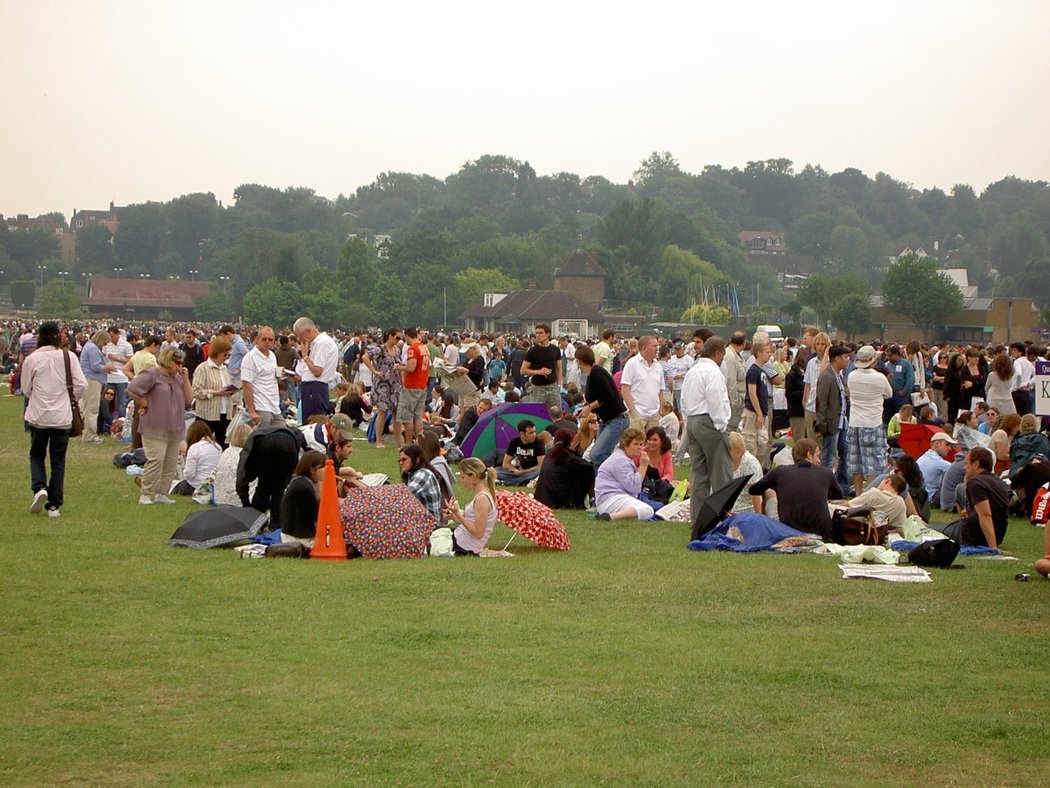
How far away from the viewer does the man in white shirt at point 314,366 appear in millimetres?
17453

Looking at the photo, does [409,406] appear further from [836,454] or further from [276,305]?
[276,305]

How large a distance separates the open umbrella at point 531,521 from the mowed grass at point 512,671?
64 cm

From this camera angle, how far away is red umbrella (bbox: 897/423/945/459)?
57.0 feet

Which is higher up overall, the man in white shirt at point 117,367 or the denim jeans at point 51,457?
the man in white shirt at point 117,367

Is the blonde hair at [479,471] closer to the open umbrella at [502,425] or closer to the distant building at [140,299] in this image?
the open umbrella at [502,425]

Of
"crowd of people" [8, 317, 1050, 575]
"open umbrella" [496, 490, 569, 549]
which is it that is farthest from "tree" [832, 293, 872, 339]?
"open umbrella" [496, 490, 569, 549]

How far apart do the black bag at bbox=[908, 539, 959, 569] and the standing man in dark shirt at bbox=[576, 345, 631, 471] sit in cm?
440

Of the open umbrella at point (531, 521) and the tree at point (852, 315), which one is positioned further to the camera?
the tree at point (852, 315)

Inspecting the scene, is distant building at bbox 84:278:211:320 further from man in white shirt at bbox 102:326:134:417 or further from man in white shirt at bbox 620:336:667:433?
man in white shirt at bbox 620:336:667:433

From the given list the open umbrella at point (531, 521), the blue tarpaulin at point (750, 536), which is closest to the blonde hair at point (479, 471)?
the open umbrella at point (531, 521)

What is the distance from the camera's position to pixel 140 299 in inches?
6506

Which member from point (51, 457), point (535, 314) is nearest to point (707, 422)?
point (51, 457)

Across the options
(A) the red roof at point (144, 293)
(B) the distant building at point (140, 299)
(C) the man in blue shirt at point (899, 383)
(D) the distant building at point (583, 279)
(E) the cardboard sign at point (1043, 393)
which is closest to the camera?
(E) the cardboard sign at point (1043, 393)

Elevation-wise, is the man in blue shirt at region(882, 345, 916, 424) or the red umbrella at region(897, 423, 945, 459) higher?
the man in blue shirt at region(882, 345, 916, 424)
